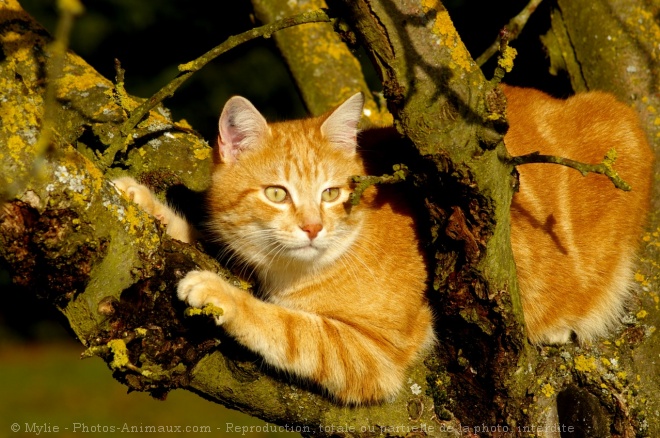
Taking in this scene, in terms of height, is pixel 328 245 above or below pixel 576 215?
above

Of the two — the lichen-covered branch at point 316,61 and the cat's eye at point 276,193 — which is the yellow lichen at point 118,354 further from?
the lichen-covered branch at point 316,61

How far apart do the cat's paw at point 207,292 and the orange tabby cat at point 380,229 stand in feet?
1.00

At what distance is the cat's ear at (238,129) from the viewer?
3.01 metres

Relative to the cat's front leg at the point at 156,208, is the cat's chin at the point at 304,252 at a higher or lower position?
lower

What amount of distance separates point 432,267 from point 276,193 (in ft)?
2.32

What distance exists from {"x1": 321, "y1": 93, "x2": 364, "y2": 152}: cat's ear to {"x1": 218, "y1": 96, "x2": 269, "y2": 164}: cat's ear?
27cm

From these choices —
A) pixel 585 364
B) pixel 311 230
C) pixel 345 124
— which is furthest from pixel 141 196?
pixel 585 364

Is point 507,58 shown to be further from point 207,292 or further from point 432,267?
point 207,292

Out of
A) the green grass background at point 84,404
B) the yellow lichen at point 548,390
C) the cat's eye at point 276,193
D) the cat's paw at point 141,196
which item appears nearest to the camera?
the yellow lichen at point 548,390

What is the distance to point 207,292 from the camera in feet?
7.70

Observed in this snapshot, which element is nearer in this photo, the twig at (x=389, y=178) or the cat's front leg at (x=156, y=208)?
the twig at (x=389, y=178)

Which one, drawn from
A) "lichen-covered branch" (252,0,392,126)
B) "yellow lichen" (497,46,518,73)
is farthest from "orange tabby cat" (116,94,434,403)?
"yellow lichen" (497,46,518,73)

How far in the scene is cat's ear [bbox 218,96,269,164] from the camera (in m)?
3.01

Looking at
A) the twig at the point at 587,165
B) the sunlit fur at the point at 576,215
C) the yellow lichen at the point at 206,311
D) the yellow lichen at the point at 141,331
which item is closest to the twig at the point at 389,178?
the twig at the point at 587,165
